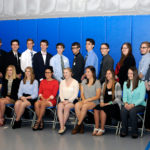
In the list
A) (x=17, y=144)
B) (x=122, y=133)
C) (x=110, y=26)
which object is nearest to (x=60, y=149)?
(x=17, y=144)

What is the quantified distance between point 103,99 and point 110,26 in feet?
7.56

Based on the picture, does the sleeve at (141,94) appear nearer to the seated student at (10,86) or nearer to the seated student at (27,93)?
the seated student at (27,93)

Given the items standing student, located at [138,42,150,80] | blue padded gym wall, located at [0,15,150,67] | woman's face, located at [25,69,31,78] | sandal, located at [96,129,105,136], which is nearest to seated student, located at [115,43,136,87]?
standing student, located at [138,42,150,80]

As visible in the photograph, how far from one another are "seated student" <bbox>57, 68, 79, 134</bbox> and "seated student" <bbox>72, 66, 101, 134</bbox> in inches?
6.2

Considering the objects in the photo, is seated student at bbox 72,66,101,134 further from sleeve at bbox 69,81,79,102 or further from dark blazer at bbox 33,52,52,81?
dark blazer at bbox 33,52,52,81

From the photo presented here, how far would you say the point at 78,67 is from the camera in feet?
22.1

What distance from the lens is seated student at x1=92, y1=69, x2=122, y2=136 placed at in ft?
19.4

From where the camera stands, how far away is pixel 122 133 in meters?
5.75

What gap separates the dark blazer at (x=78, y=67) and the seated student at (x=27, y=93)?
2.74ft

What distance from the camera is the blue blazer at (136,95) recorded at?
5.87 metres

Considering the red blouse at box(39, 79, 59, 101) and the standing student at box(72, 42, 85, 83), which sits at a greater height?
the standing student at box(72, 42, 85, 83)

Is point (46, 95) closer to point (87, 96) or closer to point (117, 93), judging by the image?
point (87, 96)

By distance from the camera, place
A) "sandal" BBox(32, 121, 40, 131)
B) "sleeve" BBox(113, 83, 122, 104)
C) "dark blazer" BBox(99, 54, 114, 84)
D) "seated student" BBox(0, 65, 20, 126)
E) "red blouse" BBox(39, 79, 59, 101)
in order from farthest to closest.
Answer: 1. "seated student" BBox(0, 65, 20, 126)
2. "red blouse" BBox(39, 79, 59, 101)
3. "dark blazer" BBox(99, 54, 114, 84)
4. "sandal" BBox(32, 121, 40, 131)
5. "sleeve" BBox(113, 83, 122, 104)

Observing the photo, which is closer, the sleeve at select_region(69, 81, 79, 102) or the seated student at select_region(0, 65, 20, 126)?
the sleeve at select_region(69, 81, 79, 102)
